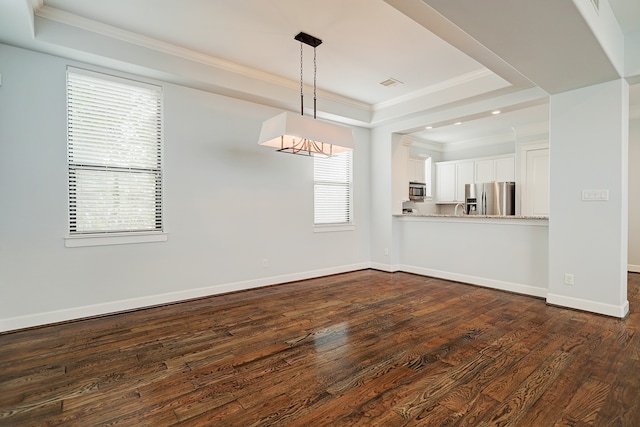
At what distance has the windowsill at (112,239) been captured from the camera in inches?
128

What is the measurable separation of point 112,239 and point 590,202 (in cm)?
516

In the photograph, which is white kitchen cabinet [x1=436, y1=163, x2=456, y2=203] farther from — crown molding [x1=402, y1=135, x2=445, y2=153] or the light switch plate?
the light switch plate

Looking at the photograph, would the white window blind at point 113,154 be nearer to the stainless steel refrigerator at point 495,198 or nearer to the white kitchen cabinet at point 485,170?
the stainless steel refrigerator at point 495,198

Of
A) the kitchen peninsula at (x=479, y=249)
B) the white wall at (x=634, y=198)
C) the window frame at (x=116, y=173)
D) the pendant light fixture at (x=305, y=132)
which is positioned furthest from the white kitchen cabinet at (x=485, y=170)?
the window frame at (x=116, y=173)

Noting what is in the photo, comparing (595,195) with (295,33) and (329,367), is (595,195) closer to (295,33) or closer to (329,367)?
(329,367)

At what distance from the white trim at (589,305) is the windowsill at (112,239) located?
15.1 feet

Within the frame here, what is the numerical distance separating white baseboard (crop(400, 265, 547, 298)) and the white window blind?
4059 millimetres

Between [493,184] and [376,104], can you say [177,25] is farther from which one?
[493,184]

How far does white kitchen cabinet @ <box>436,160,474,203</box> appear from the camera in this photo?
788cm

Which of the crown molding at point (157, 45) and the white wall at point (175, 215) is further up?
the crown molding at point (157, 45)

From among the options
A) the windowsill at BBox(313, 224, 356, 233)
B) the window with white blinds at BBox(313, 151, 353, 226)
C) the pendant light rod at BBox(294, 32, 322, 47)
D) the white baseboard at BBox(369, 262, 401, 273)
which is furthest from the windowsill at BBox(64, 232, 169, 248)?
the white baseboard at BBox(369, 262, 401, 273)

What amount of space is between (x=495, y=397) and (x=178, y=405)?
1.86 metres

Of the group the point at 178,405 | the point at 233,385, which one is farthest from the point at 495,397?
the point at 178,405

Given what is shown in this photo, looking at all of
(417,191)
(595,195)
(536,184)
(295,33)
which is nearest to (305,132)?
(295,33)
